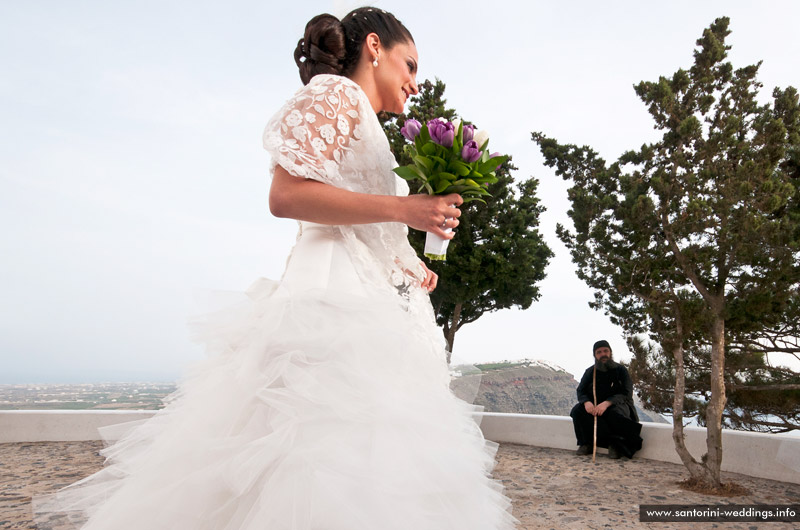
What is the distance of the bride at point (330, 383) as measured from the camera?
1019 mm

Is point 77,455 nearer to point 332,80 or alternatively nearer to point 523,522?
point 523,522

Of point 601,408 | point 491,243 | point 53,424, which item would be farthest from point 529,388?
point 53,424

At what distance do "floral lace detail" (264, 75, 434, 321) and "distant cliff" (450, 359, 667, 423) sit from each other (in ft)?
33.1

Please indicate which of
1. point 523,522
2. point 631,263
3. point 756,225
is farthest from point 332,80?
point 631,263

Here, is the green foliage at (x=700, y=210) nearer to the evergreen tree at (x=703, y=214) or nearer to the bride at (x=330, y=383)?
the evergreen tree at (x=703, y=214)

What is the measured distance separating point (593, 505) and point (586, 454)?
221 cm

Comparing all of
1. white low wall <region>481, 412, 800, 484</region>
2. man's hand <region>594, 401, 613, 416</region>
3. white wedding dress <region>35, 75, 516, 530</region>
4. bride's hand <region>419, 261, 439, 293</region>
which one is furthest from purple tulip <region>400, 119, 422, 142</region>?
man's hand <region>594, 401, 613, 416</region>

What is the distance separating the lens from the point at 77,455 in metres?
6.09

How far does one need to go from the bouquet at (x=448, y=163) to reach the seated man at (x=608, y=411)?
18.8ft

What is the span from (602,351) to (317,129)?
6.59 m

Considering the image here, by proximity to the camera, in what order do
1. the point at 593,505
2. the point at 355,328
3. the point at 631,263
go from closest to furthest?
the point at 355,328
the point at 593,505
the point at 631,263

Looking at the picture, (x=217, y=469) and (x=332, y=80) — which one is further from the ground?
(x=332, y=80)

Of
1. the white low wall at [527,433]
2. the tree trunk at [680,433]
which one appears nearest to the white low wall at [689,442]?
the white low wall at [527,433]

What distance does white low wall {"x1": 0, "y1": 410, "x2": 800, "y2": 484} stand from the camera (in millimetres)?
5480
